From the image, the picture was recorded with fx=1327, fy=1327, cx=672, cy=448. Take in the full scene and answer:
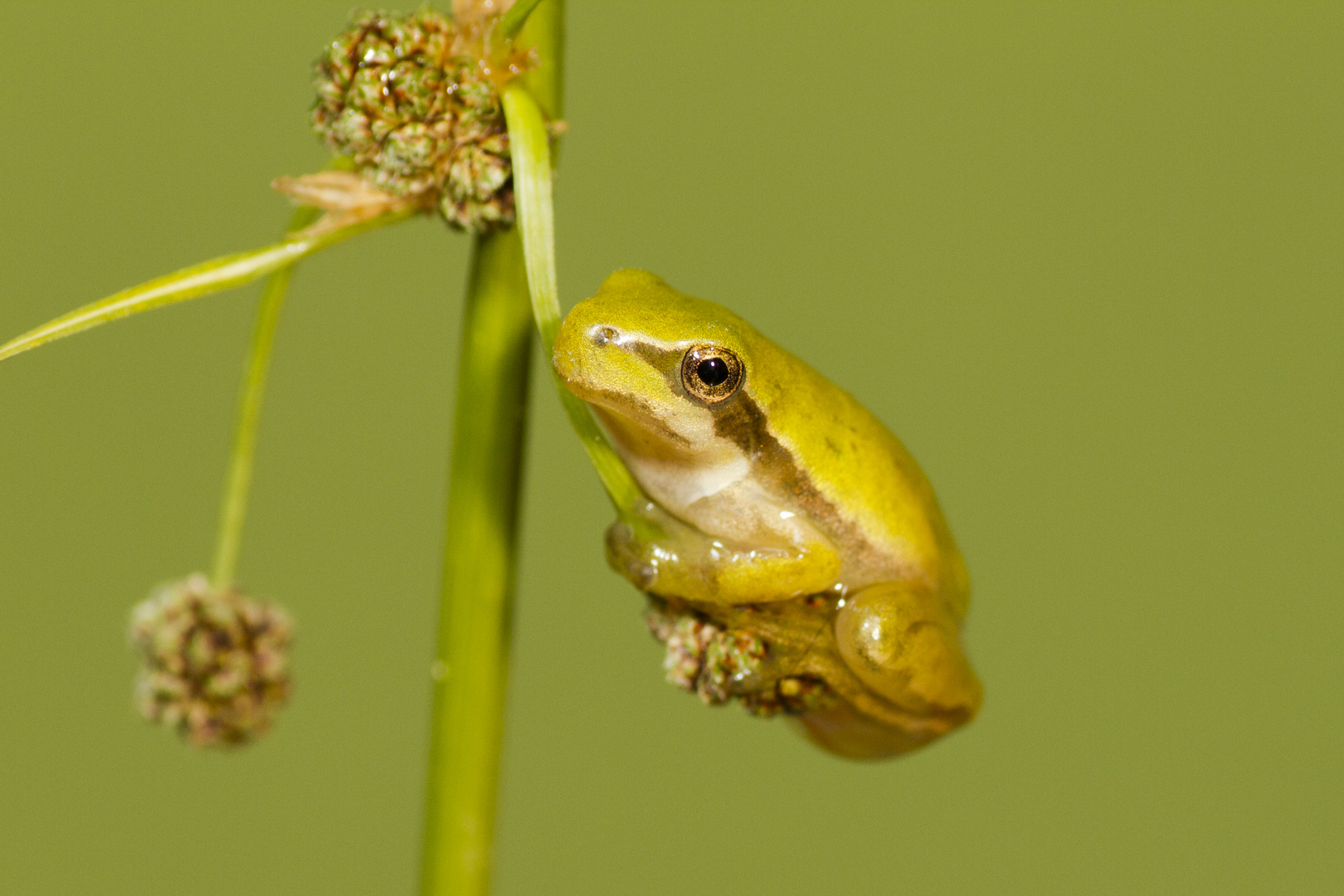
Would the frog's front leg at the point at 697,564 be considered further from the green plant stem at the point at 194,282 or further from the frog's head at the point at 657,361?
the green plant stem at the point at 194,282

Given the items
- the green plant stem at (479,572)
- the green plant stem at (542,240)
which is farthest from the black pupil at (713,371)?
the green plant stem at (479,572)

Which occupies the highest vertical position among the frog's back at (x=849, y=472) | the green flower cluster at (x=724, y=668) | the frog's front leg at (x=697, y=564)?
the frog's back at (x=849, y=472)

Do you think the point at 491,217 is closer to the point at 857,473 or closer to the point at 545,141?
the point at 545,141

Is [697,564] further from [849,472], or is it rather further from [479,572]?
[479,572]

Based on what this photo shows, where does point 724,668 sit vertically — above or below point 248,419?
below

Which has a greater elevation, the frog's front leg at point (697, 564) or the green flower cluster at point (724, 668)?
the frog's front leg at point (697, 564)

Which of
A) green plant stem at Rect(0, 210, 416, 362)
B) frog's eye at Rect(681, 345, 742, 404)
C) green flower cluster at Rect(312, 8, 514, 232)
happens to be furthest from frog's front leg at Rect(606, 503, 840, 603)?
green plant stem at Rect(0, 210, 416, 362)

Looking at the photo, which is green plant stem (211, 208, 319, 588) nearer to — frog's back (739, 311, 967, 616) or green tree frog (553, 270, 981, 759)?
green tree frog (553, 270, 981, 759)

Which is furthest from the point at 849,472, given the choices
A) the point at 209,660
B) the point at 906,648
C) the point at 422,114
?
the point at 209,660
